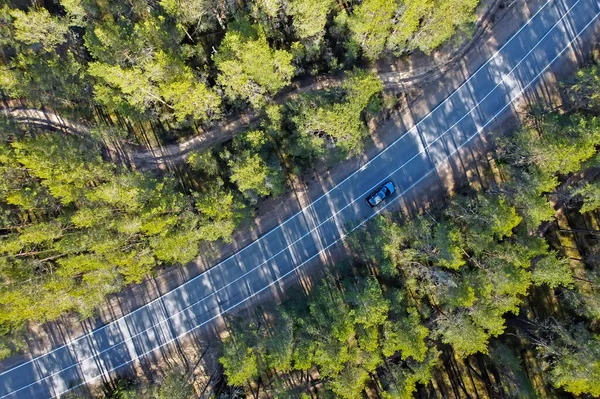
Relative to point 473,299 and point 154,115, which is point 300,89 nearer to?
point 154,115

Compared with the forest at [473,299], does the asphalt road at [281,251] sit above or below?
above

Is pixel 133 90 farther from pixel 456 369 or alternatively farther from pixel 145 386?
pixel 456 369

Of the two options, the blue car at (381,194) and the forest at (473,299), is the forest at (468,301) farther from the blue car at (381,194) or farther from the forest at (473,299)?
the blue car at (381,194)

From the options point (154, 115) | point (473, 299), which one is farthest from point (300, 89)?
point (473, 299)

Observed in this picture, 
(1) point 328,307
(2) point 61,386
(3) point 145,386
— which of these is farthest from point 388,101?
(2) point 61,386

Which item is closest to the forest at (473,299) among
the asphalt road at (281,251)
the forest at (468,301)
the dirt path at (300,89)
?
the forest at (468,301)

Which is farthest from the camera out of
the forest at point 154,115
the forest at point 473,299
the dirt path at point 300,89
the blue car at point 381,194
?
the dirt path at point 300,89
